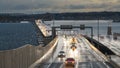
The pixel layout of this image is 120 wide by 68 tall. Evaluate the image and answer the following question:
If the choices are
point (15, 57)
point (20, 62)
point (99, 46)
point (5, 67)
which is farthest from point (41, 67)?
point (99, 46)

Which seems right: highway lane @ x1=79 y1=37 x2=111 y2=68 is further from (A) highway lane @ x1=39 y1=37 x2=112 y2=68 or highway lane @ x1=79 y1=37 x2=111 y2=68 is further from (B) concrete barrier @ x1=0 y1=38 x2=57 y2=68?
(B) concrete barrier @ x1=0 y1=38 x2=57 y2=68

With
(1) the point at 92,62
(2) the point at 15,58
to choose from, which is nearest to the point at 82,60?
(1) the point at 92,62

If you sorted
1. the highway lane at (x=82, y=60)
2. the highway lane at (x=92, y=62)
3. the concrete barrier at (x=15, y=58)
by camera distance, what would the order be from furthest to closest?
the highway lane at (x=82, y=60) < the highway lane at (x=92, y=62) < the concrete barrier at (x=15, y=58)

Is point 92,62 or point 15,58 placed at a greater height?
point 15,58

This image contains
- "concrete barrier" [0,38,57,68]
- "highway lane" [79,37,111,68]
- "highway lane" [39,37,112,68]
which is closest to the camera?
"concrete barrier" [0,38,57,68]

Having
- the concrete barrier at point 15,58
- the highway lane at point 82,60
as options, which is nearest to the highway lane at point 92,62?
the highway lane at point 82,60

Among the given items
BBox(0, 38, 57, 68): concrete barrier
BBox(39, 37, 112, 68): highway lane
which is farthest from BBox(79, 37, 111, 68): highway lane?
BBox(0, 38, 57, 68): concrete barrier

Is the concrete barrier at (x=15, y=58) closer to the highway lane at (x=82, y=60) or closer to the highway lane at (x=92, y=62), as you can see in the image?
the highway lane at (x=82, y=60)

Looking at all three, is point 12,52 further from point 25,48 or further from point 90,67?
point 90,67

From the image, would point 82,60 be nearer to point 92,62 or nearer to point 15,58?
point 92,62

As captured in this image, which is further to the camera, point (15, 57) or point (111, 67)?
point (111, 67)

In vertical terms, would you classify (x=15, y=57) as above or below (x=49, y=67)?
above
